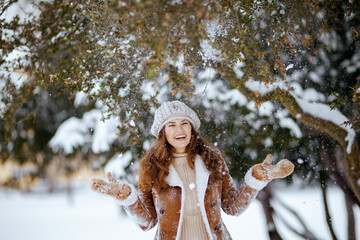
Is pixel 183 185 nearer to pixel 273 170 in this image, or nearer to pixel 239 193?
pixel 239 193

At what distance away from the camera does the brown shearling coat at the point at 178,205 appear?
5.94ft

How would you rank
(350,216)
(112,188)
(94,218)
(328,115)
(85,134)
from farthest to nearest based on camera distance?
1. (94,218)
2. (85,134)
3. (350,216)
4. (328,115)
5. (112,188)

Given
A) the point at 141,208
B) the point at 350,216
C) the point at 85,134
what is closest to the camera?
the point at 141,208

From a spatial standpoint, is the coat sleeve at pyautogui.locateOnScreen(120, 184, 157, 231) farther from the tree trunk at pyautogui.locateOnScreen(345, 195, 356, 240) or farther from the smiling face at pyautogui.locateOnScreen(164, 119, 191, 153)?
the tree trunk at pyautogui.locateOnScreen(345, 195, 356, 240)

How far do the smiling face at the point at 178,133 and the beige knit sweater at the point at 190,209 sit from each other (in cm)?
12

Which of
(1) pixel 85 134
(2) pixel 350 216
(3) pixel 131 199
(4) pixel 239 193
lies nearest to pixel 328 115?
(4) pixel 239 193

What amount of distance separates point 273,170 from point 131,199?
0.84 metres

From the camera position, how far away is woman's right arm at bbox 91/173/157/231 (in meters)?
1.74

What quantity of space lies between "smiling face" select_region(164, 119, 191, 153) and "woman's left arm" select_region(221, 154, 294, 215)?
0.34 meters

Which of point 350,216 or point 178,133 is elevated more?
point 178,133

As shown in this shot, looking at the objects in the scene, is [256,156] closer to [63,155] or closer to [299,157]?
[299,157]

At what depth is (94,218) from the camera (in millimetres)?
8227

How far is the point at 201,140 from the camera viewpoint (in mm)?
2094

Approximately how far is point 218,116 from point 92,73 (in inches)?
62.2
